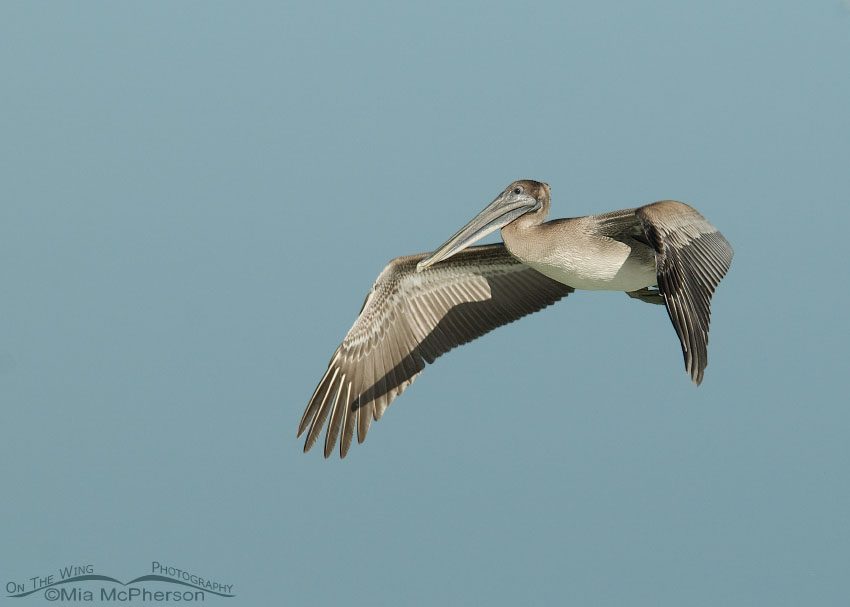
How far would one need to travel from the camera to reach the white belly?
8.96m

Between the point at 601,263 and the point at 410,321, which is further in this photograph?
the point at 410,321

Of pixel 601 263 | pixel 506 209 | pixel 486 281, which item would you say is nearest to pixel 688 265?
pixel 601 263

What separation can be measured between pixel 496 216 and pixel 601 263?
1011mm

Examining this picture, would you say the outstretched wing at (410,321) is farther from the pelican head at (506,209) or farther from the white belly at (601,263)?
the white belly at (601,263)

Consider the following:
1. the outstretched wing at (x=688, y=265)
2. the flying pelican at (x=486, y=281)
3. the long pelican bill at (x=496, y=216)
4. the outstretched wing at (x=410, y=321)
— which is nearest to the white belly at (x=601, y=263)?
the flying pelican at (x=486, y=281)

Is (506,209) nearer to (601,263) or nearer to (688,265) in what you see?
(601,263)

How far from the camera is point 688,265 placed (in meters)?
8.08

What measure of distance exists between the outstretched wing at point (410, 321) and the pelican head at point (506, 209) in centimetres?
71

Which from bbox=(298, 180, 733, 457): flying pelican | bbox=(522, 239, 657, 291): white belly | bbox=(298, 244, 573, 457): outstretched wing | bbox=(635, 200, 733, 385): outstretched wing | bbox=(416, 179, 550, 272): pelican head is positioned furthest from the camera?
bbox=(298, 244, 573, 457): outstretched wing

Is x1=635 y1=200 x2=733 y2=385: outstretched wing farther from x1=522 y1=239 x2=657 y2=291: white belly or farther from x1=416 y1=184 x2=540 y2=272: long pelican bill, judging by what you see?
x1=416 y1=184 x2=540 y2=272: long pelican bill

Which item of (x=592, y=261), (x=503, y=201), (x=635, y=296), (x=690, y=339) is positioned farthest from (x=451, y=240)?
(x=690, y=339)

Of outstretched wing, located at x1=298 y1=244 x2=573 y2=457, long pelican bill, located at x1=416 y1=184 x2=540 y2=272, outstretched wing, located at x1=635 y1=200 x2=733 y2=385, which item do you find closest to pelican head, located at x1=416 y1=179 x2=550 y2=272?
long pelican bill, located at x1=416 y1=184 x2=540 y2=272

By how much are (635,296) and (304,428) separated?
133 inches

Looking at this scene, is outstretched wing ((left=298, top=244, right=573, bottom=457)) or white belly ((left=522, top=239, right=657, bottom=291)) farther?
outstretched wing ((left=298, top=244, right=573, bottom=457))
